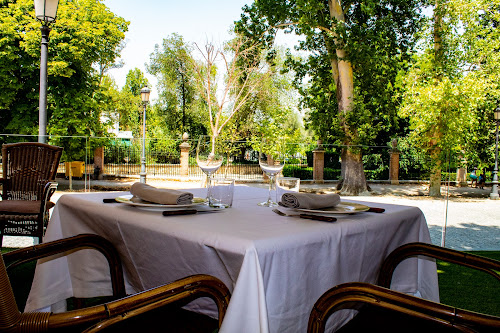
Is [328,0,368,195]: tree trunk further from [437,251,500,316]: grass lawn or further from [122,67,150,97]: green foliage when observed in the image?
[122,67,150,97]: green foliage

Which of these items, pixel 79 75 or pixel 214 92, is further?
pixel 214 92

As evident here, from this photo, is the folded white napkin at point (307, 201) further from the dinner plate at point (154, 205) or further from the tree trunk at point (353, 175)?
the tree trunk at point (353, 175)

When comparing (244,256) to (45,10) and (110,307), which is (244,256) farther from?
(45,10)

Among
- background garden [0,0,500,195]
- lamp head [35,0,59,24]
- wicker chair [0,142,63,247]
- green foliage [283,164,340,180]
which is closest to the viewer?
wicker chair [0,142,63,247]

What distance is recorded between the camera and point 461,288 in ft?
9.91

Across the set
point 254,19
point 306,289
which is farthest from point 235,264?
point 254,19

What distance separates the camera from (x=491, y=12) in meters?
13.0

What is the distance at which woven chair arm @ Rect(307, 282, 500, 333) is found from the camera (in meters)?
0.83

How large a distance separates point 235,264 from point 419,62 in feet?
45.6

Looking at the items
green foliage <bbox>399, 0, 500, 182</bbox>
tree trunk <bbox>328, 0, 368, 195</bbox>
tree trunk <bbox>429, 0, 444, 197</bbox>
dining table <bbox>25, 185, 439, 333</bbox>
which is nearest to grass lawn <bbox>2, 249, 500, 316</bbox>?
dining table <bbox>25, 185, 439, 333</bbox>

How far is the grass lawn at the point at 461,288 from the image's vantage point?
262cm

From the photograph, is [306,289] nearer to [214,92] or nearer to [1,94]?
[1,94]

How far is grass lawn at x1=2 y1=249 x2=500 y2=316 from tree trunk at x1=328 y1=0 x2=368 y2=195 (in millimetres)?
8233

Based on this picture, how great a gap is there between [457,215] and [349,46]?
5238 millimetres
